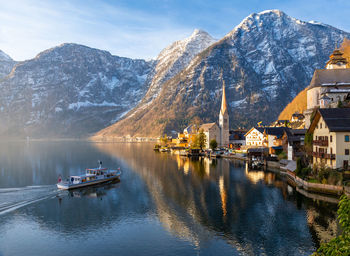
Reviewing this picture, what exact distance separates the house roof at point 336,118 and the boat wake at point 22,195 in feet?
196

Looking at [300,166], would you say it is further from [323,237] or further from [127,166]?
[127,166]

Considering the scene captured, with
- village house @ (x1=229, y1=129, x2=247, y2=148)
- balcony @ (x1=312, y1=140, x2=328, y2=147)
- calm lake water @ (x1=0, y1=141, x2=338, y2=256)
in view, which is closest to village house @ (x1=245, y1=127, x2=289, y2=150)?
village house @ (x1=229, y1=129, x2=247, y2=148)

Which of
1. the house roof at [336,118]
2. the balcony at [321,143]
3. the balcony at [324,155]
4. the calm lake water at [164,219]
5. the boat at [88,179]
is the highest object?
the house roof at [336,118]

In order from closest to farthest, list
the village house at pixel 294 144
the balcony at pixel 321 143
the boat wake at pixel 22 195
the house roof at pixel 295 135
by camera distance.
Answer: the boat wake at pixel 22 195 → the balcony at pixel 321 143 → the village house at pixel 294 144 → the house roof at pixel 295 135

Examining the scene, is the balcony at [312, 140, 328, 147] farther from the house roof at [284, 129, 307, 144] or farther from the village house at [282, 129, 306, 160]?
the house roof at [284, 129, 307, 144]

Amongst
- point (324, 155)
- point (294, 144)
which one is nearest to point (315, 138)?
point (324, 155)

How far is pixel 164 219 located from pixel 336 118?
42879mm

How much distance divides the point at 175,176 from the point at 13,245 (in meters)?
52.1

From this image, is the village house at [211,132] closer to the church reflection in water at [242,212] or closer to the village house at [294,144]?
the village house at [294,144]

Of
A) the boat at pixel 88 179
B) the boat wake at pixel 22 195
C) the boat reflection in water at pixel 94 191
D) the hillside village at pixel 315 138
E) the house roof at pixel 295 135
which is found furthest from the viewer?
the house roof at pixel 295 135

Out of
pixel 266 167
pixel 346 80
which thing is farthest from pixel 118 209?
pixel 346 80

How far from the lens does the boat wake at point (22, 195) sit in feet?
173

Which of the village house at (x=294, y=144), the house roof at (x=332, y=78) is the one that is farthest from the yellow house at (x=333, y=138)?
the house roof at (x=332, y=78)

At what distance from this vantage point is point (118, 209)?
5191 cm
